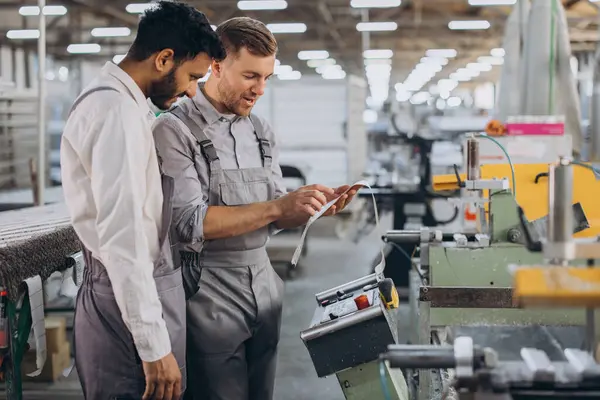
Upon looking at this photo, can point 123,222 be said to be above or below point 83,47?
below

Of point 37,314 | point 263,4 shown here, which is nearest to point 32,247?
point 37,314

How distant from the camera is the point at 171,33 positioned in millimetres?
1442

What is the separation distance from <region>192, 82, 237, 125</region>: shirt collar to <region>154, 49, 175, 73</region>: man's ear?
0.91ft

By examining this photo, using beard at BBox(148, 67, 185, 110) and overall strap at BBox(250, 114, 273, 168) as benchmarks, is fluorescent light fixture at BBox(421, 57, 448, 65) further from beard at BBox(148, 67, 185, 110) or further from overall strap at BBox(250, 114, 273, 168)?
beard at BBox(148, 67, 185, 110)

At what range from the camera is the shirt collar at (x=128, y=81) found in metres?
1.41

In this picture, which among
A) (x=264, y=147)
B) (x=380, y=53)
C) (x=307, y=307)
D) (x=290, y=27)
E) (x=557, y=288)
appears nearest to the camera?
(x=557, y=288)

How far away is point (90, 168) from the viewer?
133 centimetres

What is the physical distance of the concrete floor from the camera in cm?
323

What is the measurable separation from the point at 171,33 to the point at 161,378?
2.19ft

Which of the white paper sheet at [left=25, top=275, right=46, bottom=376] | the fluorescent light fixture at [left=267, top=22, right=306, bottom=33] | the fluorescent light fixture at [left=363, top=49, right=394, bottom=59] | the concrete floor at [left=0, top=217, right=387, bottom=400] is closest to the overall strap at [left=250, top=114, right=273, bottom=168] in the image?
the white paper sheet at [left=25, top=275, right=46, bottom=376]

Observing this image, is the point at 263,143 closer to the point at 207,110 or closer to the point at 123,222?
the point at 207,110

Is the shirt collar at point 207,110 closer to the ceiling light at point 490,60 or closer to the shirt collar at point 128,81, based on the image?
the shirt collar at point 128,81

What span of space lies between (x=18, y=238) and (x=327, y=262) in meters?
4.13

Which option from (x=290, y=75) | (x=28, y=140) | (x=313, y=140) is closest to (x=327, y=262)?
(x=313, y=140)
